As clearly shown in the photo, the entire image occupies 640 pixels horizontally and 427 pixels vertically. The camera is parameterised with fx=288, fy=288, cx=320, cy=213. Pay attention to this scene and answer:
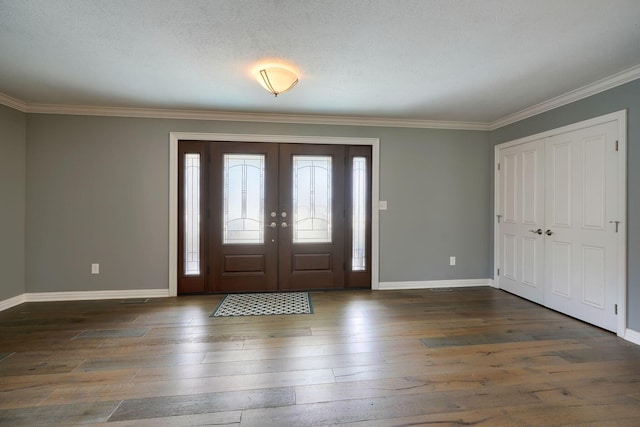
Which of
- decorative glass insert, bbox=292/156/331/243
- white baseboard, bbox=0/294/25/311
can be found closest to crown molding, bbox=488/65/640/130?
decorative glass insert, bbox=292/156/331/243

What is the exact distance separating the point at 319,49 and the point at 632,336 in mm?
3694

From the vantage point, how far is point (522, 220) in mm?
3785

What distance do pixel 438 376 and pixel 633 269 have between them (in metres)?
2.18

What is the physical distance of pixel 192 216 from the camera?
3.88 metres

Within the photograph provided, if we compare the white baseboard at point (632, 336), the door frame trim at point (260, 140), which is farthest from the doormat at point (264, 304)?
the white baseboard at point (632, 336)

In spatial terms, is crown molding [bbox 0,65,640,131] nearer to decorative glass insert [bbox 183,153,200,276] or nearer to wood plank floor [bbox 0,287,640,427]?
decorative glass insert [bbox 183,153,200,276]

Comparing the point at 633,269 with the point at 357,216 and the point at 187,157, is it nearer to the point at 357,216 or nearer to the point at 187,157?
the point at 357,216

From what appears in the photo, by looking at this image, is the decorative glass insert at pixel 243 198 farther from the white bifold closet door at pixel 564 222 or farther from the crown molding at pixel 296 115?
the white bifold closet door at pixel 564 222

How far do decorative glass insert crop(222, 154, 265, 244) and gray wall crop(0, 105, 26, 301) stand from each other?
2.37m

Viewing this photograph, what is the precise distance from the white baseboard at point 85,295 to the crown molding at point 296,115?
226 centimetres

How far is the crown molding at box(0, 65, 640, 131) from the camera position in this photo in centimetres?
326

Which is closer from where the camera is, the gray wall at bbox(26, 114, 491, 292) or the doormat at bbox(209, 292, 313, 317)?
the doormat at bbox(209, 292, 313, 317)

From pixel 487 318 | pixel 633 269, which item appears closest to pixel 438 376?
pixel 487 318

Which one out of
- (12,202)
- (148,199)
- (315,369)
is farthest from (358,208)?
(12,202)
